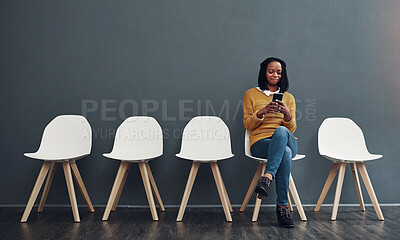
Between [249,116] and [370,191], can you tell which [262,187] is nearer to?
[249,116]

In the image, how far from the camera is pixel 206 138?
2.94 meters

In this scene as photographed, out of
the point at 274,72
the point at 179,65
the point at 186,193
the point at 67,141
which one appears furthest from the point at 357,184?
the point at 67,141

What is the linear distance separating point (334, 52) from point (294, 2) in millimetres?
586

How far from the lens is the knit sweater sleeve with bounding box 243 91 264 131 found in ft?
8.76

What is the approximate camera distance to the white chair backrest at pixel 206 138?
9.43ft

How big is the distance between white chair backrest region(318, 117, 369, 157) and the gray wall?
0.16m

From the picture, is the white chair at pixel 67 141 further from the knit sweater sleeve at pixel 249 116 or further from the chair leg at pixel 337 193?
the chair leg at pixel 337 193

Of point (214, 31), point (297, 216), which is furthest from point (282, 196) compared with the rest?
point (214, 31)

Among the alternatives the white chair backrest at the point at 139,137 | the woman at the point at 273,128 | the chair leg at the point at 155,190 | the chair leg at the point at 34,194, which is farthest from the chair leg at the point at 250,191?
the chair leg at the point at 34,194

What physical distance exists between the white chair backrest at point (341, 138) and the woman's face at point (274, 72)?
24.2 inches

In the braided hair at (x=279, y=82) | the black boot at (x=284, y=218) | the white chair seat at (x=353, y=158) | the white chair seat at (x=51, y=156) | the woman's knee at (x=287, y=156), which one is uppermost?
the braided hair at (x=279, y=82)

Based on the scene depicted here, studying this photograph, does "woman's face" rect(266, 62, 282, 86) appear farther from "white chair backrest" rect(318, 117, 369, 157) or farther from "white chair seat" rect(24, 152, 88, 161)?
"white chair seat" rect(24, 152, 88, 161)

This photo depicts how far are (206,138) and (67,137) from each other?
46.4 inches

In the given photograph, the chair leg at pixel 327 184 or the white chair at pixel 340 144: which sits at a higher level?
the white chair at pixel 340 144
